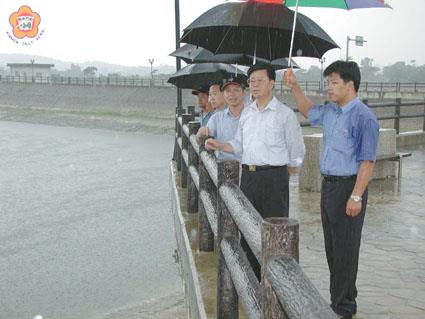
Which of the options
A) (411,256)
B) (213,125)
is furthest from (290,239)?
(411,256)

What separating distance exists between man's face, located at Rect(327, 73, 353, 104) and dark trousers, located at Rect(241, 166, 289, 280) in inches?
29.8

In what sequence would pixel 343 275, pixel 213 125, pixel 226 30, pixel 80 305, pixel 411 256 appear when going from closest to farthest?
pixel 343 275, pixel 213 125, pixel 411 256, pixel 226 30, pixel 80 305

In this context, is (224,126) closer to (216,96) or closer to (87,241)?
(216,96)

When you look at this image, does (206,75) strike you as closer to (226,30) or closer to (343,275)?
(226,30)

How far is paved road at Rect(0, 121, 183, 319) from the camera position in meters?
7.44

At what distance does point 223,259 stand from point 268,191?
0.77 m

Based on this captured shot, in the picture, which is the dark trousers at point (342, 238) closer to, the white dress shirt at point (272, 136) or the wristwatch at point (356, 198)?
the wristwatch at point (356, 198)

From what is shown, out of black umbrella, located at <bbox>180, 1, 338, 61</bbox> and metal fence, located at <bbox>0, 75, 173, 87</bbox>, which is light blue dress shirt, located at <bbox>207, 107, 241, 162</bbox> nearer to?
black umbrella, located at <bbox>180, 1, 338, 61</bbox>

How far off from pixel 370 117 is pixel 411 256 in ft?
8.08

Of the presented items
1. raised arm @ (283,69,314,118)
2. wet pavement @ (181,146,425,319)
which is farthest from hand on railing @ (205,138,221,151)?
wet pavement @ (181,146,425,319)

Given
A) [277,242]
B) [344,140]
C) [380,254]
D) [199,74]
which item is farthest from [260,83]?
[199,74]

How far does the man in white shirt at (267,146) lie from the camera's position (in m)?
3.84

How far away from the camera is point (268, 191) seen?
3959mm

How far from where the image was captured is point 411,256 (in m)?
5.29
